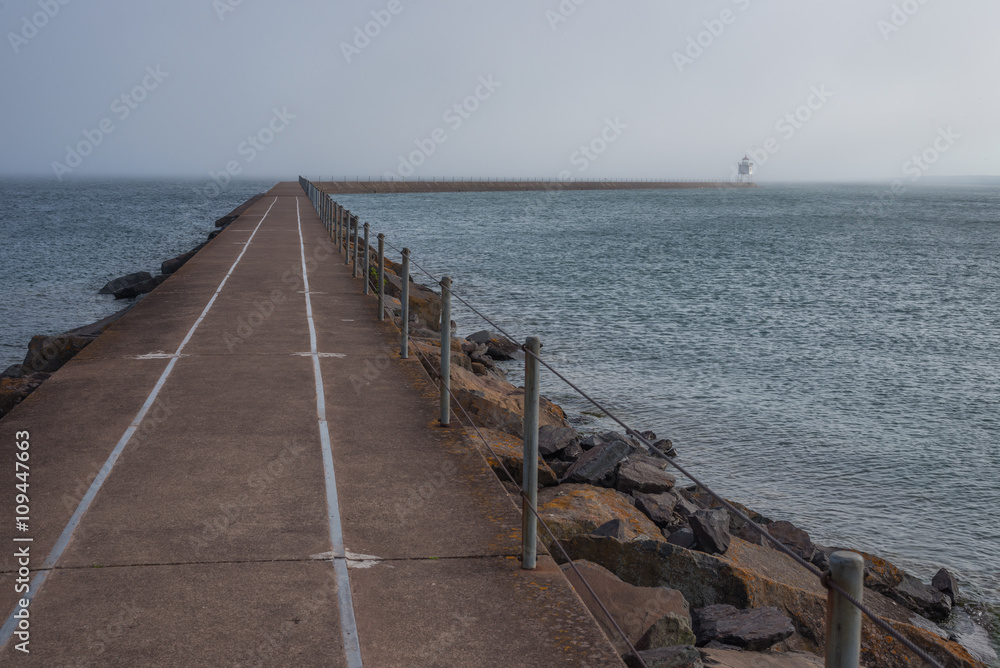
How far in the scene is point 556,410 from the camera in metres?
13.4

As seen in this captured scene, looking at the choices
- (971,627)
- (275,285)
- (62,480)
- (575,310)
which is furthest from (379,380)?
(575,310)

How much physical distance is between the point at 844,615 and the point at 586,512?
4703mm

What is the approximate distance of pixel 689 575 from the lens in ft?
20.9

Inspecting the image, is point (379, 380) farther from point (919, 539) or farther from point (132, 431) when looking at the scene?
point (919, 539)

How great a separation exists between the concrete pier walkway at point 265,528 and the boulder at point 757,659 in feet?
3.29

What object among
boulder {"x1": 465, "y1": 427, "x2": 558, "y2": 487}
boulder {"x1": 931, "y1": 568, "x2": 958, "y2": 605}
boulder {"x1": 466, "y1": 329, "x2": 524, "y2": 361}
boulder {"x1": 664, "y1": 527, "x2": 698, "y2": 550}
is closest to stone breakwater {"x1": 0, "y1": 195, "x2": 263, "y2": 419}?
boulder {"x1": 465, "y1": 427, "x2": 558, "y2": 487}

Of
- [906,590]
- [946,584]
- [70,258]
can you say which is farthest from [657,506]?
[70,258]

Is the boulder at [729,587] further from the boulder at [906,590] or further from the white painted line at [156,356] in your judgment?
the white painted line at [156,356]

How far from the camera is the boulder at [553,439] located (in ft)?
33.5

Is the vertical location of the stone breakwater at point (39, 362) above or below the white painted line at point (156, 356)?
below

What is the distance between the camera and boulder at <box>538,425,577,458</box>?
402 inches

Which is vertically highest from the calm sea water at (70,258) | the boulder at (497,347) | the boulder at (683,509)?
the boulder at (683,509)

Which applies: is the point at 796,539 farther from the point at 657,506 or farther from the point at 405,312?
the point at 405,312

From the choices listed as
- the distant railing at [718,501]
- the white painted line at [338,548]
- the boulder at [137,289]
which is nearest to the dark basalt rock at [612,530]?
the distant railing at [718,501]
